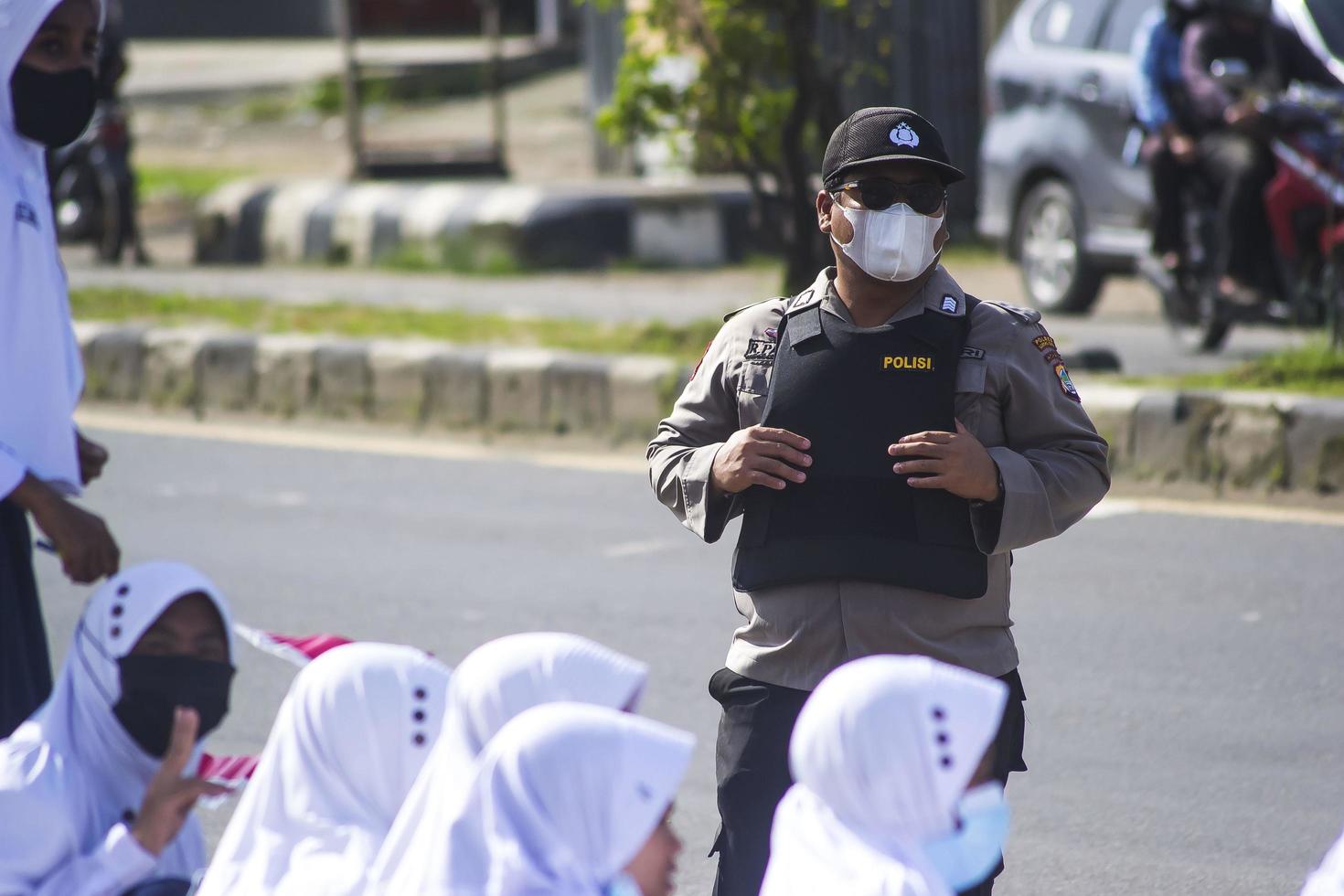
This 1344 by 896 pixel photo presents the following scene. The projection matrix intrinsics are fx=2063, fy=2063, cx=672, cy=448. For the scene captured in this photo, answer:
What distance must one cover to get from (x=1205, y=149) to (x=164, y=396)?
5576mm

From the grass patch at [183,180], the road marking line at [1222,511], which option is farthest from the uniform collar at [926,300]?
the grass patch at [183,180]

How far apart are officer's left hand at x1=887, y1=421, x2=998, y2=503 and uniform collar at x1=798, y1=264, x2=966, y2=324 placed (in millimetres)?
234

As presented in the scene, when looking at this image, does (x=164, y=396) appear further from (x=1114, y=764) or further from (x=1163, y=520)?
(x=1114, y=764)

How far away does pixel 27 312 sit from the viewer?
12.0 ft

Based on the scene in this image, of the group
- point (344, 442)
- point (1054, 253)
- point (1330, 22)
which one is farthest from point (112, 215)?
point (1330, 22)

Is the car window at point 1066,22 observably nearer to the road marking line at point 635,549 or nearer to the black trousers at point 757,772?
the road marking line at point 635,549

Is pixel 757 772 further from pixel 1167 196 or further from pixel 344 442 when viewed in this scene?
pixel 1167 196

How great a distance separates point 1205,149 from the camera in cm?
986

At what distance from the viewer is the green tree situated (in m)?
10.4

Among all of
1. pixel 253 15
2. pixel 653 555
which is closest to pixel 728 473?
pixel 653 555

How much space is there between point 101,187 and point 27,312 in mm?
11911

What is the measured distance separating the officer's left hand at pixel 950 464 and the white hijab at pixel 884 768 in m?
0.70

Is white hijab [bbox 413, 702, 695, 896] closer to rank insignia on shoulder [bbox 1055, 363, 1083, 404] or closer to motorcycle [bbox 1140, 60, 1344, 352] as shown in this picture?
rank insignia on shoulder [bbox 1055, 363, 1083, 404]

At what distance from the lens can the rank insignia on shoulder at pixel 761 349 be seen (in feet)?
11.5
